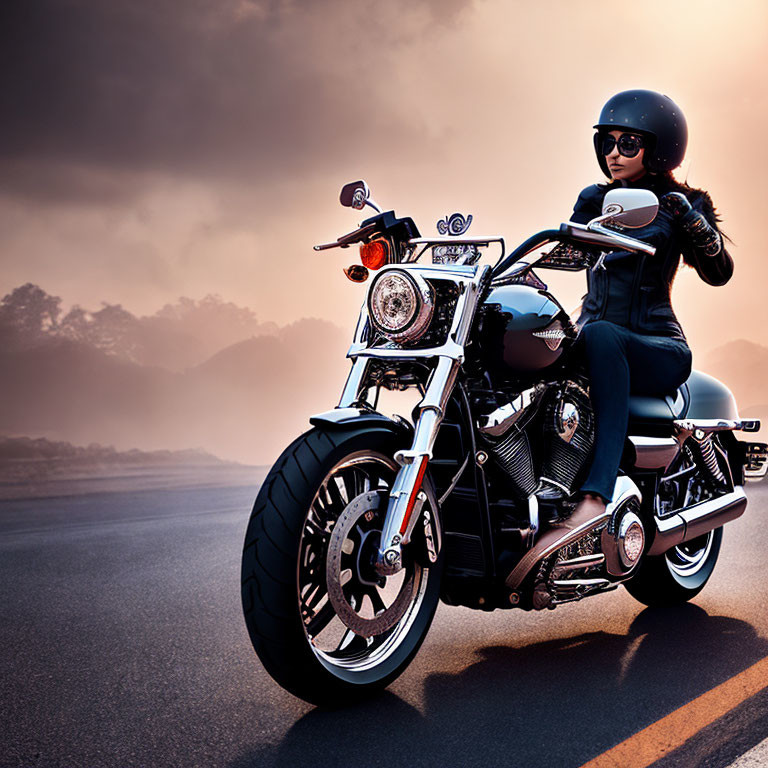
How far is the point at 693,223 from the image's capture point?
12.8ft

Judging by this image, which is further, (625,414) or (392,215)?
(625,414)

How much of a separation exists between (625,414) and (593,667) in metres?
1.05

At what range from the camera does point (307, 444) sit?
9.17 feet

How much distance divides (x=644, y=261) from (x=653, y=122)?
0.70m

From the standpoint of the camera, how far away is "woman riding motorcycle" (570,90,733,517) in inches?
144

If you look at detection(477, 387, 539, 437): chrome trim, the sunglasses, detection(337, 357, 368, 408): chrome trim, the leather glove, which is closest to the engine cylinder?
detection(477, 387, 539, 437): chrome trim

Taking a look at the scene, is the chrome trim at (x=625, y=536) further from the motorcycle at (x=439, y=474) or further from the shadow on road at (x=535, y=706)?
the shadow on road at (x=535, y=706)

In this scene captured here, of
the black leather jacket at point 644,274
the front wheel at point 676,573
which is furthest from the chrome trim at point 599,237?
the front wheel at point 676,573

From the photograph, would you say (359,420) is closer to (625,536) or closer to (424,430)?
(424,430)

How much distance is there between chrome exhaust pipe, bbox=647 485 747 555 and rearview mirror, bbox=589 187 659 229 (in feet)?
5.12

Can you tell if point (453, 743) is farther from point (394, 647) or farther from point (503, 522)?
point (503, 522)

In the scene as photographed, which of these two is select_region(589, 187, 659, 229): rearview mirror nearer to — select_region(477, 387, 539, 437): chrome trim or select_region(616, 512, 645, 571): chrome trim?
select_region(477, 387, 539, 437): chrome trim

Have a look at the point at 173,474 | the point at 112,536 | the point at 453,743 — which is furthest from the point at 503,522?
the point at 173,474

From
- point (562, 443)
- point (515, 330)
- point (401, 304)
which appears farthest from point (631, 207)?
point (562, 443)
